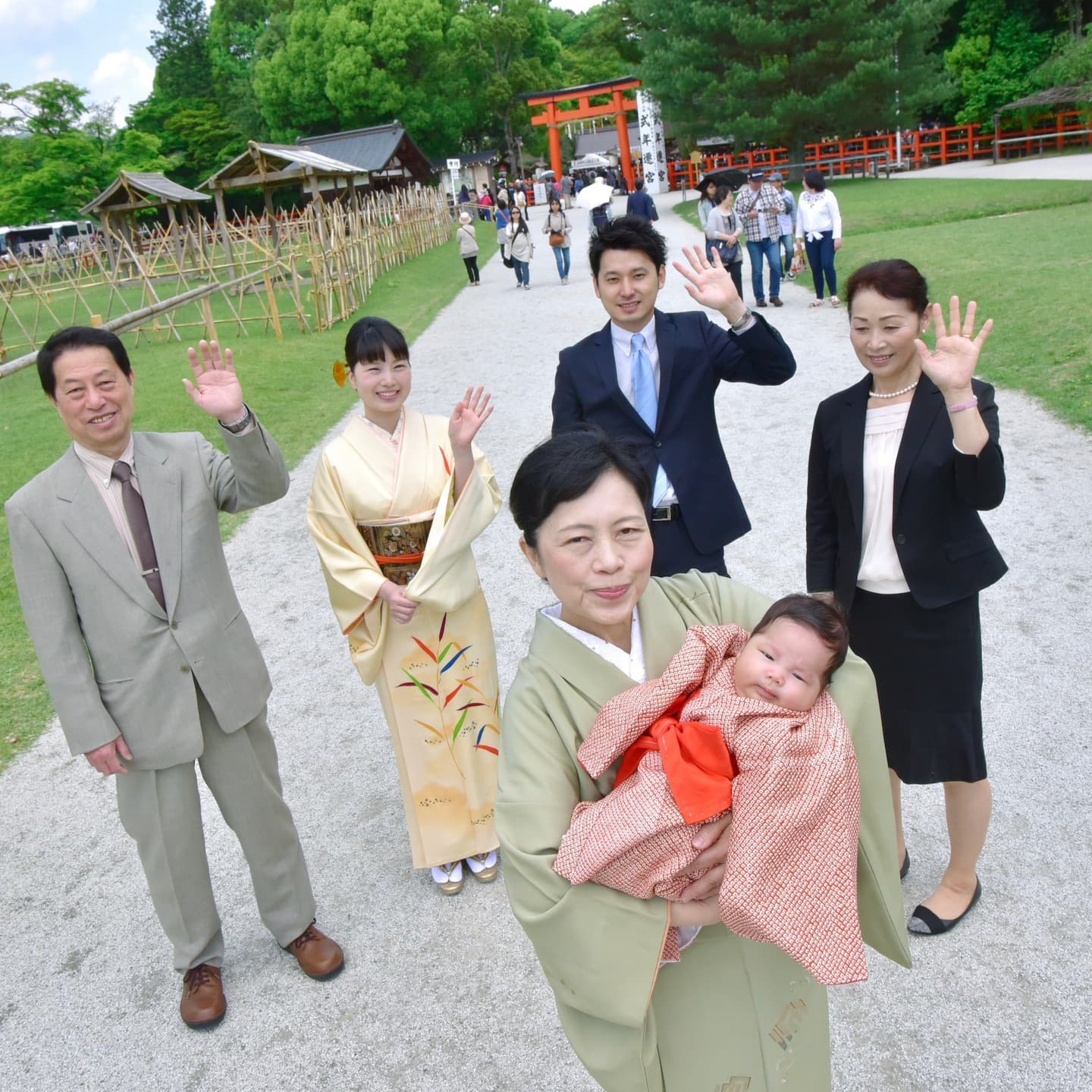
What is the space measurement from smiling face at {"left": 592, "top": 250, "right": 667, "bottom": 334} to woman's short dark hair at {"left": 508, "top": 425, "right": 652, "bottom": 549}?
4.64 feet

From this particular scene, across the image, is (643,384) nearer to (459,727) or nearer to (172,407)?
(459,727)

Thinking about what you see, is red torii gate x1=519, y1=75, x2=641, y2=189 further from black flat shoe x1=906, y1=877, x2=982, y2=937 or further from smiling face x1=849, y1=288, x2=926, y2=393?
black flat shoe x1=906, y1=877, x2=982, y2=937

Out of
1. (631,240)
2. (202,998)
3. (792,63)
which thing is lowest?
(202,998)

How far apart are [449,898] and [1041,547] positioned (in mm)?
4075

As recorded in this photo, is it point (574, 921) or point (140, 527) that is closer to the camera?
point (574, 921)

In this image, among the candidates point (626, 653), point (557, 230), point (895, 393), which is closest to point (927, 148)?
point (557, 230)

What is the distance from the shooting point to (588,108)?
44750mm

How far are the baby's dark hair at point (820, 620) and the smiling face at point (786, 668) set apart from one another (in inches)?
0.5

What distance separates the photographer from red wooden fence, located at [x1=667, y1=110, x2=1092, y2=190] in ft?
112

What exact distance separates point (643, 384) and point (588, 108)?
4626cm

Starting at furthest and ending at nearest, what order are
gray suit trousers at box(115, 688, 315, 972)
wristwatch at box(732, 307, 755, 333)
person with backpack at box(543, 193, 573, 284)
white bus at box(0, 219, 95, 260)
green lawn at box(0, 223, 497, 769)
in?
white bus at box(0, 219, 95, 260) < person with backpack at box(543, 193, 573, 284) < green lawn at box(0, 223, 497, 769) < wristwatch at box(732, 307, 755, 333) < gray suit trousers at box(115, 688, 315, 972)

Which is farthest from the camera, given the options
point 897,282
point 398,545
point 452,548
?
point 398,545

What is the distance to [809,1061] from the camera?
6.33 ft

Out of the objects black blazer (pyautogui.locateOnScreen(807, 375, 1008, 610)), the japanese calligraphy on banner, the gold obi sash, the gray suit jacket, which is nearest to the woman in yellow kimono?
the gold obi sash
